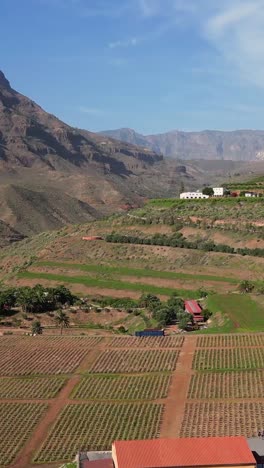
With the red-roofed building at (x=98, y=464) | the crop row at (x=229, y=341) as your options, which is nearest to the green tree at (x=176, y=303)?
the crop row at (x=229, y=341)

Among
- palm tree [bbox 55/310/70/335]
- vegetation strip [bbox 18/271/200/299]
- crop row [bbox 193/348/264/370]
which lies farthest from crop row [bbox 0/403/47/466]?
vegetation strip [bbox 18/271/200/299]

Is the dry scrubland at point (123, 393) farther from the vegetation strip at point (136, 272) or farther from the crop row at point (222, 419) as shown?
the vegetation strip at point (136, 272)

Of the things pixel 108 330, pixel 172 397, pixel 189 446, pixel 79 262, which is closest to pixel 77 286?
pixel 79 262

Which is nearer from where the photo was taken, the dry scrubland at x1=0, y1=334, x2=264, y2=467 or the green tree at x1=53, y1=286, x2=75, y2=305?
the dry scrubland at x1=0, y1=334, x2=264, y2=467

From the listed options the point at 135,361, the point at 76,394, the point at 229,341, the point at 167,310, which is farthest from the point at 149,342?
the point at 76,394

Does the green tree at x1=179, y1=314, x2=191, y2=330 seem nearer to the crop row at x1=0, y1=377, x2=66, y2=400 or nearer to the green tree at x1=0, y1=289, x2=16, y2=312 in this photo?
the crop row at x1=0, y1=377, x2=66, y2=400

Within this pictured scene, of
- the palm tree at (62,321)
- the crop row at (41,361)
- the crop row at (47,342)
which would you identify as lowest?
the palm tree at (62,321)
